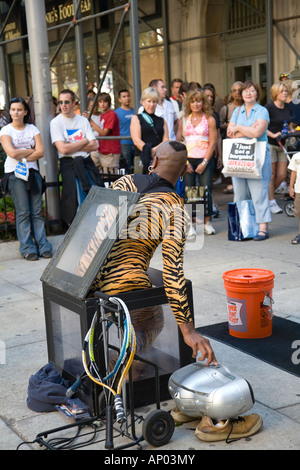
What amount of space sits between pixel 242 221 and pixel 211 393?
5.27 metres

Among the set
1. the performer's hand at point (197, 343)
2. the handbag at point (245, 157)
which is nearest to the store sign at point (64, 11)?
the handbag at point (245, 157)

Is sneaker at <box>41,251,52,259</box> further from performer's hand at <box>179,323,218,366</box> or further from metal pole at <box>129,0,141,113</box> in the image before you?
performer's hand at <box>179,323,218,366</box>

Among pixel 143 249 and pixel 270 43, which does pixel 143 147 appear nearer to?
pixel 143 249

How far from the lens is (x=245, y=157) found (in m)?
8.24

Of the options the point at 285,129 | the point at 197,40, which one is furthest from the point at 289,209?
the point at 197,40

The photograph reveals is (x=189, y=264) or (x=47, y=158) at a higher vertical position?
(x=47, y=158)

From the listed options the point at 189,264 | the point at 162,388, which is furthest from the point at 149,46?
the point at 162,388

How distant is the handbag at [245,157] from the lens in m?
8.20

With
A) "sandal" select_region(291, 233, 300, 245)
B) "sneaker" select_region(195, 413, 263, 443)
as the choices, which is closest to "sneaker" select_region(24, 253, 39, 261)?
"sandal" select_region(291, 233, 300, 245)

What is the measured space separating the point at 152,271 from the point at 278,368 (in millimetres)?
1070

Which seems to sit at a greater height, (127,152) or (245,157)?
(245,157)

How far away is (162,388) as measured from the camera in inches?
157
